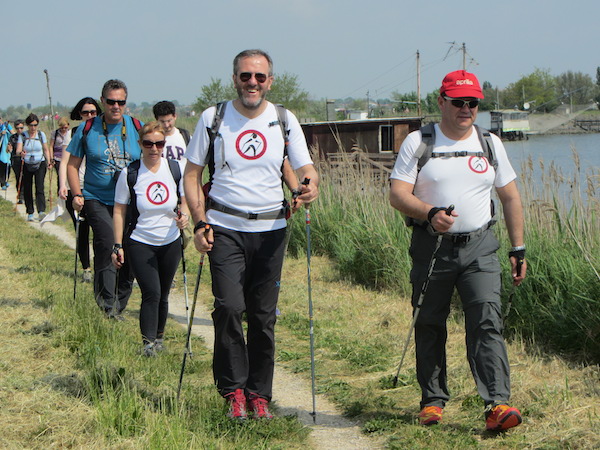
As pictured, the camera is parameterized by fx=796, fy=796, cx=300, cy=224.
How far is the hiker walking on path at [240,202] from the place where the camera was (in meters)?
4.59

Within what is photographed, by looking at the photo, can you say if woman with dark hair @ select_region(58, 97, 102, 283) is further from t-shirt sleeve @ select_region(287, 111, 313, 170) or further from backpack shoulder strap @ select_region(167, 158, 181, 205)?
t-shirt sleeve @ select_region(287, 111, 313, 170)

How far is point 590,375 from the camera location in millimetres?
5836

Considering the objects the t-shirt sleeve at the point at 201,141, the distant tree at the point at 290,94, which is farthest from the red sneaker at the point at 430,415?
the distant tree at the point at 290,94

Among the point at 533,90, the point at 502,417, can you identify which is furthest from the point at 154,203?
the point at 533,90

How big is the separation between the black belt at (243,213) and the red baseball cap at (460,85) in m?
1.19

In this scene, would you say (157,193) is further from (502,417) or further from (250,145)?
A: (502,417)

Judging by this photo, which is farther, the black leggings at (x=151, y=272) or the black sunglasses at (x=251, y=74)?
the black leggings at (x=151, y=272)

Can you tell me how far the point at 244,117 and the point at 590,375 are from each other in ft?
10.6

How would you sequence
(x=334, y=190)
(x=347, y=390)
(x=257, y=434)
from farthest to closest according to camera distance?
1. (x=334, y=190)
2. (x=347, y=390)
3. (x=257, y=434)

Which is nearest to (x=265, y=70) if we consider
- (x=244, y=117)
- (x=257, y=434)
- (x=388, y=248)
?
(x=244, y=117)

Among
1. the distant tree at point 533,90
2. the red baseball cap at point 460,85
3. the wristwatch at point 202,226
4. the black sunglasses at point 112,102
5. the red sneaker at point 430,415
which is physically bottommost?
the red sneaker at point 430,415

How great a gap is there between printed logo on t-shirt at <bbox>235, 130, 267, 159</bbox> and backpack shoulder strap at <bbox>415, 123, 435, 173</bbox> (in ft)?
2.96

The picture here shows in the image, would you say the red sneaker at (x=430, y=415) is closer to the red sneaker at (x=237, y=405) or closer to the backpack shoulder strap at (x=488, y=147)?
the red sneaker at (x=237, y=405)

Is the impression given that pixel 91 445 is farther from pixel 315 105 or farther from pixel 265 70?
pixel 315 105
